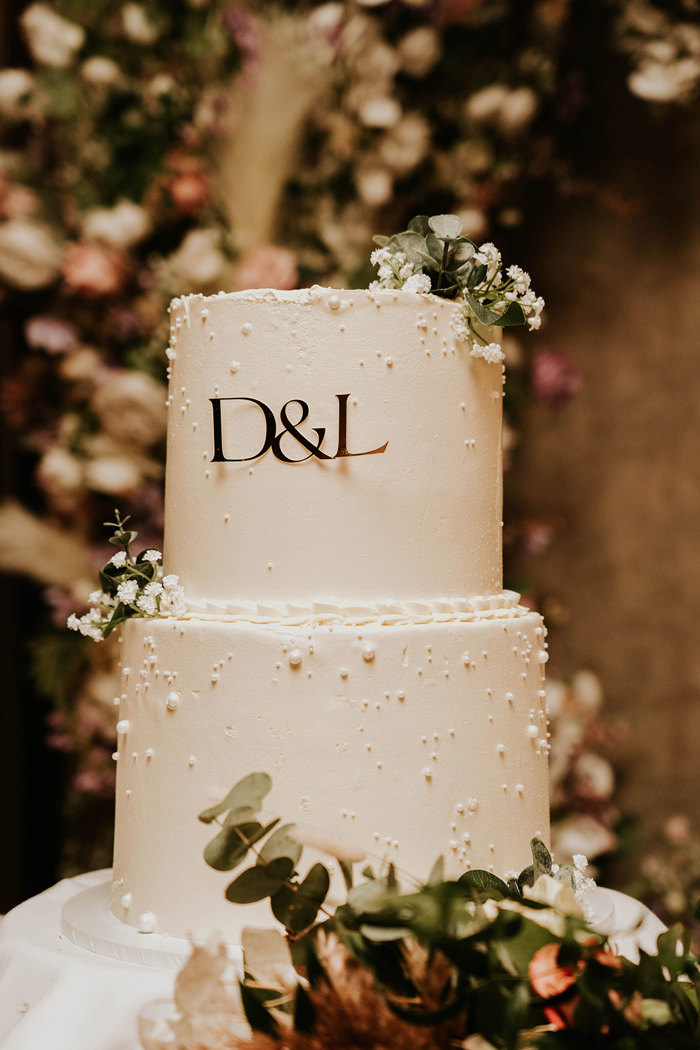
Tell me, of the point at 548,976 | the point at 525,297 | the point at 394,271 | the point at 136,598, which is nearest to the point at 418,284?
the point at 394,271

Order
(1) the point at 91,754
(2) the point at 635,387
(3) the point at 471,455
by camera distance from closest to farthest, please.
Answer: (3) the point at 471,455
(1) the point at 91,754
(2) the point at 635,387

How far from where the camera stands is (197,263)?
2.24 meters

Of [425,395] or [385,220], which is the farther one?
[385,220]

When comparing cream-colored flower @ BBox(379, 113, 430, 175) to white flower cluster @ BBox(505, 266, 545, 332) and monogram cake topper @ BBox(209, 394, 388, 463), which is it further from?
monogram cake topper @ BBox(209, 394, 388, 463)

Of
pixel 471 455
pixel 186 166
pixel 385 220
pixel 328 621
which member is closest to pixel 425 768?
pixel 328 621

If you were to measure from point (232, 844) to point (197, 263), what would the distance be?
55.9 inches

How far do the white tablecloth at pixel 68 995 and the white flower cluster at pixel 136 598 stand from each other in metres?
0.44

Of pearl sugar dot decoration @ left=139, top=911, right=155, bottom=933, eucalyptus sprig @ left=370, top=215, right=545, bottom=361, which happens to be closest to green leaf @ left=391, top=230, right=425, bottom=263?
eucalyptus sprig @ left=370, top=215, right=545, bottom=361

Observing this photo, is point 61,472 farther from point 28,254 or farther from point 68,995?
point 68,995

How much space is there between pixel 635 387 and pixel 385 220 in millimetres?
876

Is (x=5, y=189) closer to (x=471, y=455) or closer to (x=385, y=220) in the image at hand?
(x=385, y=220)

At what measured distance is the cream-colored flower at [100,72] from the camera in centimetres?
235

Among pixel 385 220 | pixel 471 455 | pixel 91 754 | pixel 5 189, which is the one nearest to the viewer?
pixel 471 455

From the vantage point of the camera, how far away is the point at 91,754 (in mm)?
2541
